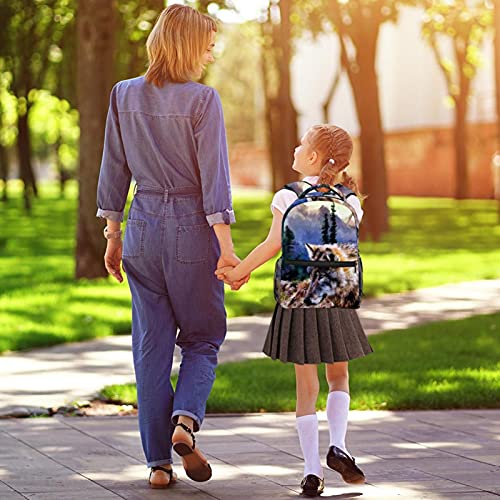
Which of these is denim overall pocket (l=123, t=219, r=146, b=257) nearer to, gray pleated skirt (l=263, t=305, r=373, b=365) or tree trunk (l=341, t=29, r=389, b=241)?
gray pleated skirt (l=263, t=305, r=373, b=365)

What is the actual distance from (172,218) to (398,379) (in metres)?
3.71

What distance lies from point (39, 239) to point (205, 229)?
20.8 meters

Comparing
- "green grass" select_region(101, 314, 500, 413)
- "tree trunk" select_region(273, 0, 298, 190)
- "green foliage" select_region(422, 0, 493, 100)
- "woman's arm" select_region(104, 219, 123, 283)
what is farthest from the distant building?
"woman's arm" select_region(104, 219, 123, 283)

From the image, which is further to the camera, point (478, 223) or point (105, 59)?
point (478, 223)

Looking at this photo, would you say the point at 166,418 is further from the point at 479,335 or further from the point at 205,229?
the point at 479,335

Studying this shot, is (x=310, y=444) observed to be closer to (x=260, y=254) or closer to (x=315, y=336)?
(x=315, y=336)

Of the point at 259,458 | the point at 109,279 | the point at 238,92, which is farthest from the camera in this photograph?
the point at 238,92

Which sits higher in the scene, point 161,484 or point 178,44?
point 178,44

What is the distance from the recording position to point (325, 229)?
5.22 meters

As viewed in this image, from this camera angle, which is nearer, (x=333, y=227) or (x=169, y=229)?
(x=333, y=227)

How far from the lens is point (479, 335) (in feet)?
36.0

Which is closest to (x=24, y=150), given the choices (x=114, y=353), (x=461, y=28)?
(x=461, y=28)

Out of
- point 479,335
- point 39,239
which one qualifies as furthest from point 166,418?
point 39,239

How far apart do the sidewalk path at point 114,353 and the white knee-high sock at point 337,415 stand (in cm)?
268
